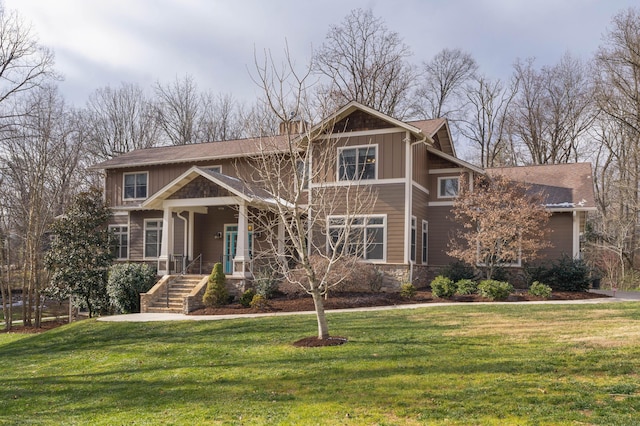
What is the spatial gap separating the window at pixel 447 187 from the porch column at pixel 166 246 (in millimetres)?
10363

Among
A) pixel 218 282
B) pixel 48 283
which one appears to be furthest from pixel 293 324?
pixel 48 283

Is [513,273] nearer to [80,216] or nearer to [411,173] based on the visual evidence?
[411,173]

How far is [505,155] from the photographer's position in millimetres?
35688

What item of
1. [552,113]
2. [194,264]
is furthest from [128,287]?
[552,113]

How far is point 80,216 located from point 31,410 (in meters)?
14.1

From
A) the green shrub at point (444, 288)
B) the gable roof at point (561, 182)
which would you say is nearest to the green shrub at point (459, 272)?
the green shrub at point (444, 288)

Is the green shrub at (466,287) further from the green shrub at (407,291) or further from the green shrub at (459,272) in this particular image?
the green shrub at (407,291)

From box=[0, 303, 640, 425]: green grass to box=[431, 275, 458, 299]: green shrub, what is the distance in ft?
11.5

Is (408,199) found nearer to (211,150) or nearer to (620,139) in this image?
(211,150)

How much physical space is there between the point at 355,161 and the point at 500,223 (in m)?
5.38

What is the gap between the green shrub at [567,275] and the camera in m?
16.8

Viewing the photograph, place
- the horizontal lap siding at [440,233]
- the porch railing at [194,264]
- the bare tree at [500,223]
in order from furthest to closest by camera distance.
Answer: the horizontal lap siding at [440,233], the porch railing at [194,264], the bare tree at [500,223]

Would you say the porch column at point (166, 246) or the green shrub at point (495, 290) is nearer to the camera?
the green shrub at point (495, 290)

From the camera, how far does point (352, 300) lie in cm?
1541
